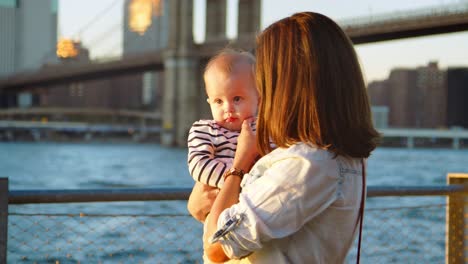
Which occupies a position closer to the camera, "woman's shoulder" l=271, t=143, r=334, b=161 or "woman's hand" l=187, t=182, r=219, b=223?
"woman's shoulder" l=271, t=143, r=334, b=161

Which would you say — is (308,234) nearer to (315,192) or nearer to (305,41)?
(315,192)

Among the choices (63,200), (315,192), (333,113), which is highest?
(333,113)

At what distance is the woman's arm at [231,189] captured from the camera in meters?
1.23

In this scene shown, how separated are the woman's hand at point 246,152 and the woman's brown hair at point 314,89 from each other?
88 millimetres

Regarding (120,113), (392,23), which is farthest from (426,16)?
(120,113)

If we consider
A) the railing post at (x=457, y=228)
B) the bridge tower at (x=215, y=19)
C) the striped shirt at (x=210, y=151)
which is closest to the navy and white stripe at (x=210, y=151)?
the striped shirt at (x=210, y=151)

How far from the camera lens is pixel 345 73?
1191mm

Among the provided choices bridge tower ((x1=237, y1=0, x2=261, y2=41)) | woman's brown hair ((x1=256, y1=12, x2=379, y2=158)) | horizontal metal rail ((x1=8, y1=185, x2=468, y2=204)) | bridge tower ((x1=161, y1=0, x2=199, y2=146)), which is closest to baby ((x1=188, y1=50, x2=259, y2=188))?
woman's brown hair ((x1=256, y1=12, x2=379, y2=158))

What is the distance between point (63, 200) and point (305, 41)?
101 cm

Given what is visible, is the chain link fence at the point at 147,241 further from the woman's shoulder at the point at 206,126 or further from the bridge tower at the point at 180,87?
the bridge tower at the point at 180,87

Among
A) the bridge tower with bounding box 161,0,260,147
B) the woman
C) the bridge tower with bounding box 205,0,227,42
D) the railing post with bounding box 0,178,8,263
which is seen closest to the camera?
the woman

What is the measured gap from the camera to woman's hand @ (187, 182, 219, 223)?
1384 millimetres

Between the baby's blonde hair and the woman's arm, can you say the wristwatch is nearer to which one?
the woman's arm

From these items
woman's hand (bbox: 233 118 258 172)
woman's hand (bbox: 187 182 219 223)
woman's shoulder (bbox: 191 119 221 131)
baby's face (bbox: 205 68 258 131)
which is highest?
baby's face (bbox: 205 68 258 131)
